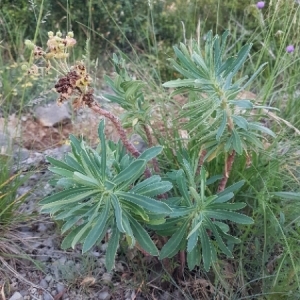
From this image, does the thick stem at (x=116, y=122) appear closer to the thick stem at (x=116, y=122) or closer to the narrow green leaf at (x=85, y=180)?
the thick stem at (x=116, y=122)

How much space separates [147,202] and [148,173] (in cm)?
34

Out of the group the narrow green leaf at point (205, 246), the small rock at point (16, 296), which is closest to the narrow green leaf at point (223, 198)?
the narrow green leaf at point (205, 246)

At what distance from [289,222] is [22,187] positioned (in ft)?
3.91

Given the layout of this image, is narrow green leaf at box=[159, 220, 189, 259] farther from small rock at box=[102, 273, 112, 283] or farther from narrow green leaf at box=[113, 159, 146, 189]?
small rock at box=[102, 273, 112, 283]

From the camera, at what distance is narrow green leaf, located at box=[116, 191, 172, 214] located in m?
1.50

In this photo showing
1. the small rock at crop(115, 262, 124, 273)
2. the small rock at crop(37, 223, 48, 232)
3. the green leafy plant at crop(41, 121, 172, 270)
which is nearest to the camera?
the green leafy plant at crop(41, 121, 172, 270)

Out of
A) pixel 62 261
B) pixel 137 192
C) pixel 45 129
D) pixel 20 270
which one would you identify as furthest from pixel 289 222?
Answer: pixel 45 129

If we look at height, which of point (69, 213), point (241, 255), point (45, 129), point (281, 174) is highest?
point (69, 213)

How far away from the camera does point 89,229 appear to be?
1598 millimetres

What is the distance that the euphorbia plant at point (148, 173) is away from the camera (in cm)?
151

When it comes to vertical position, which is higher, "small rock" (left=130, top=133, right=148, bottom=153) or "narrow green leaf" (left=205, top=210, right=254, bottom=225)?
"narrow green leaf" (left=205, top=210, right=254, bottom=225)

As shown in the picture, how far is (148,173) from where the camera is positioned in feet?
6.04

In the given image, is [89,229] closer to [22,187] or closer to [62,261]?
[62,261]

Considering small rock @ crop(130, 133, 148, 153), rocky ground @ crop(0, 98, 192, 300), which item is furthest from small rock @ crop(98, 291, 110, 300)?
small rock @ crop(130, 133, 148, 153)
